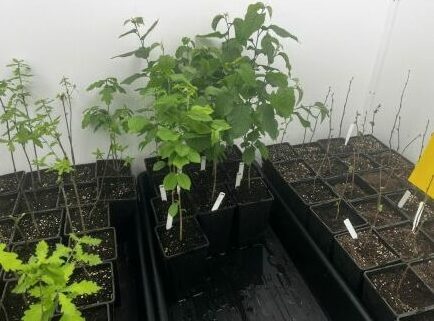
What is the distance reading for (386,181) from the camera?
1.71 metres

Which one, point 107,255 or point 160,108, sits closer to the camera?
point 160,108

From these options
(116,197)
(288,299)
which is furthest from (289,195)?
(116,197)

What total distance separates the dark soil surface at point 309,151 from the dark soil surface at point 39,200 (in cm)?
116

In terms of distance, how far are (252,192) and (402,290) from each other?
0.67 m

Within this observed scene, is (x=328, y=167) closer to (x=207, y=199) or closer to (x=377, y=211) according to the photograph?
(x=377, y=211)

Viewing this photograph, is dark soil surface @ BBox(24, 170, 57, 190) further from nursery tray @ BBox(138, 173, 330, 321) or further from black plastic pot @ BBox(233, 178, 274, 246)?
black plastic pot @ BBox(233, 178, 274, 246)

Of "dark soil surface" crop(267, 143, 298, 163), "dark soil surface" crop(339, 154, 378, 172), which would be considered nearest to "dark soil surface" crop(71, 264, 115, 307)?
"dark soil surface" crop(267, 143, 298, 163)

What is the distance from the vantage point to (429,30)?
5.43 feet

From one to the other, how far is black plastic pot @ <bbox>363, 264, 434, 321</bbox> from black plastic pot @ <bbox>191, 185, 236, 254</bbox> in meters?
0.55

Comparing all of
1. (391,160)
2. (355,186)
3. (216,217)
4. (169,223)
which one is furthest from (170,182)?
(391,160)

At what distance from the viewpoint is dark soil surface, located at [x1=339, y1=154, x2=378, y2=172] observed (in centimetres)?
179

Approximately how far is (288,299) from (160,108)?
89 cm

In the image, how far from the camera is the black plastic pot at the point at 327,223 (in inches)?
55.9

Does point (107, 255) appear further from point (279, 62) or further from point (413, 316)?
point (279, 62)
